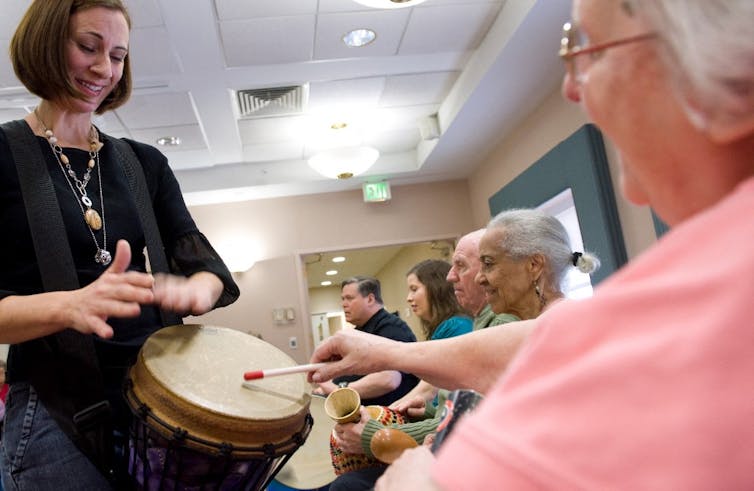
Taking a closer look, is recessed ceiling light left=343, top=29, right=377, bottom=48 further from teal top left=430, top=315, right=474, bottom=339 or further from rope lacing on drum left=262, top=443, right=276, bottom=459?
rope lacing on drum left=262, top=443, right=276, bottom=459

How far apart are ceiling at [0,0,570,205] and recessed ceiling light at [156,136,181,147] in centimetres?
5

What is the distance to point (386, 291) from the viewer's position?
13.1 meters

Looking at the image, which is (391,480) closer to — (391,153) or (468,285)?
(468,285)

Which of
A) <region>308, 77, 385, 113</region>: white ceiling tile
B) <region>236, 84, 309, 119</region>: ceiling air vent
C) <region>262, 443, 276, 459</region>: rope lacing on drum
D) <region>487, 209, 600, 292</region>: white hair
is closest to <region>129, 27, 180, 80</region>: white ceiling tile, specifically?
<region>236, 84, 309, 119</region>: ceiling air vent

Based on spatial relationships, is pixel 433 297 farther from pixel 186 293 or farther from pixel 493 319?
pixel 186 293

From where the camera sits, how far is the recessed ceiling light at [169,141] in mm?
5211

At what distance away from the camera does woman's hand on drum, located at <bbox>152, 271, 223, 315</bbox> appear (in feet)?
3.89

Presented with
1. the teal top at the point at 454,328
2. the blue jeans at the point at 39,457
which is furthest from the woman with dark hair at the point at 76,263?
the teal top at the point at 454,328

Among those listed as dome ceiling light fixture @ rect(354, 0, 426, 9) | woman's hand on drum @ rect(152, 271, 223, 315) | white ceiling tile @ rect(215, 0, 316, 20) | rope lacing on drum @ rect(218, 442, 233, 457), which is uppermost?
white ceiling tile @ rect(215, 0, 316, 20)

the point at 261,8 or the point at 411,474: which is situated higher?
the point at 261,8

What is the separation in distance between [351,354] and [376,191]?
17.3 ft

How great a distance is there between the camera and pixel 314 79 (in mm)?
4445

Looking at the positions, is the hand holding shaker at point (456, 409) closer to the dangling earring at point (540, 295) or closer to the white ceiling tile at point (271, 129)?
the dangling earring at point (540, 295)

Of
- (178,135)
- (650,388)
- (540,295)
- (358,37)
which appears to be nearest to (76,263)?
(650,388)
